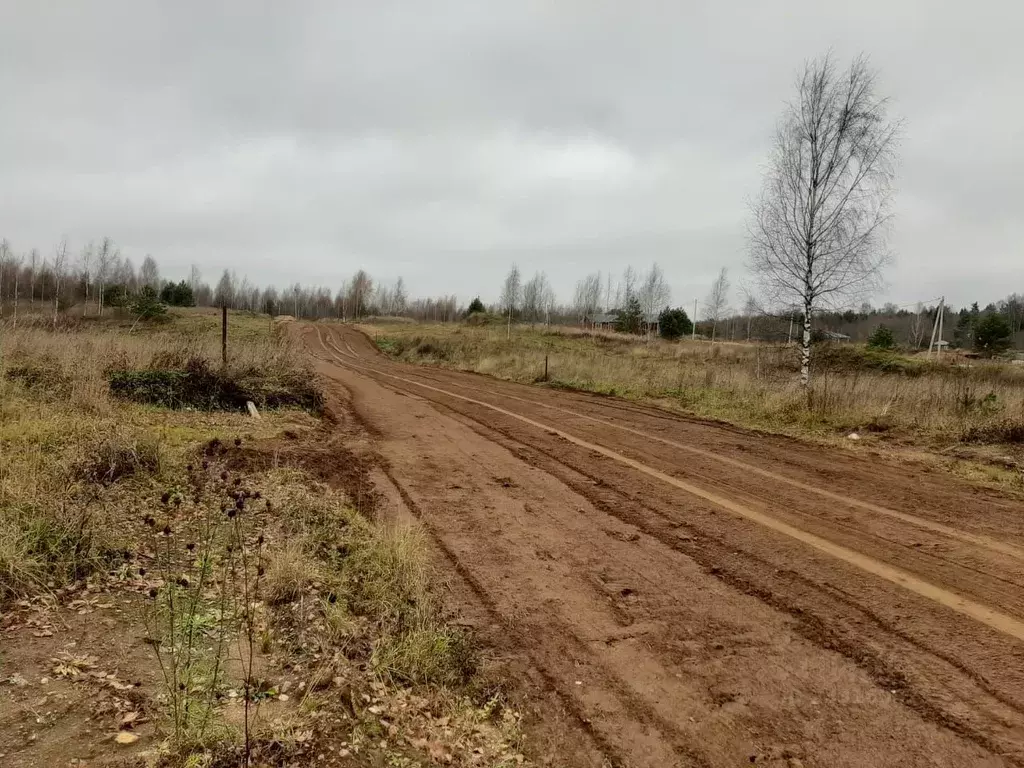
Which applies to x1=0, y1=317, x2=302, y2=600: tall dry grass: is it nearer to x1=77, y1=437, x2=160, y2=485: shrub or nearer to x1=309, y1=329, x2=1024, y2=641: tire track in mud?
x1=77, y1=437, x2=160, y2=485: shrub

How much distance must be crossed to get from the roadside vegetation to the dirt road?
62 centimetres

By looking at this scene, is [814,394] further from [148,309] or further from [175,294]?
[175,294]

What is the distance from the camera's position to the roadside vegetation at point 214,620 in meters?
2.66

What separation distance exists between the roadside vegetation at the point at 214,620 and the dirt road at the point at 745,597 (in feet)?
2.02

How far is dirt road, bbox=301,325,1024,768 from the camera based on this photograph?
289cm

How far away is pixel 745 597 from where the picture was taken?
4.24m

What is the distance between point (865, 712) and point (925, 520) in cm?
385

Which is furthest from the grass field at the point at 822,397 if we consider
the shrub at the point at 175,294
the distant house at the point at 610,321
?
the shrub at the point at 175,294

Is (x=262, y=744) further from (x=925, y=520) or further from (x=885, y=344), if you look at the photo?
(x=885, y=344)

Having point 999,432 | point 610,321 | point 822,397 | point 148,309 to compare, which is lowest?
point 999,432

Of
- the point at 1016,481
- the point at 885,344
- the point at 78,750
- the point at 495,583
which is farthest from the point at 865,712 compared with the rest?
the point at 885,344

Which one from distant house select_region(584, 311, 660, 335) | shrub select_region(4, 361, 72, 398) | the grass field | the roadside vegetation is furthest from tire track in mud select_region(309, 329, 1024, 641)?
distant house select_region(584, 311, 660, 335)

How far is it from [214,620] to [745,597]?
3.78m

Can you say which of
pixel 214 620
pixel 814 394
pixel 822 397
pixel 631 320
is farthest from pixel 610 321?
pixel 214 620
